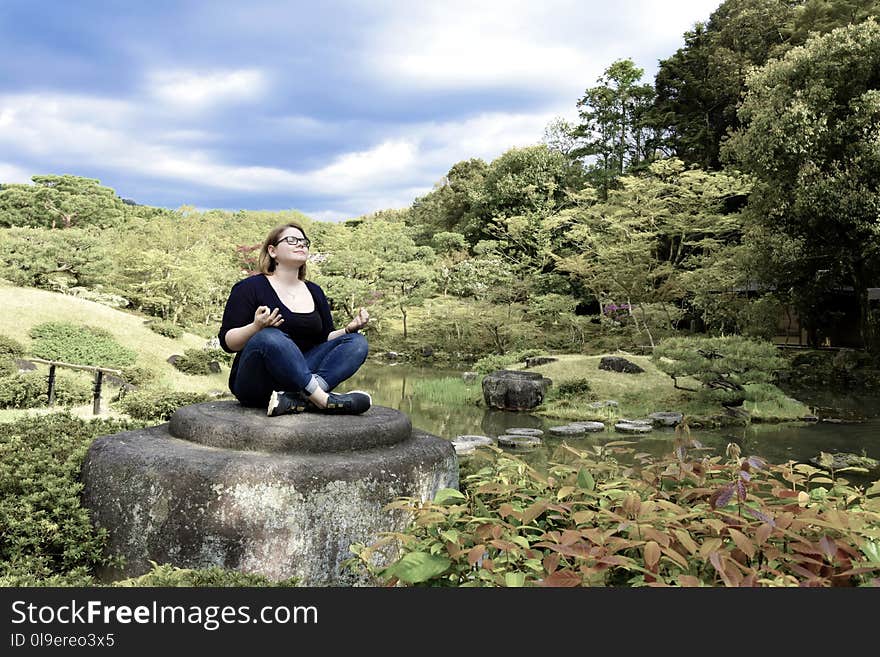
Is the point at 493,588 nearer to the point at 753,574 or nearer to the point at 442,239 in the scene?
the point at 753,574

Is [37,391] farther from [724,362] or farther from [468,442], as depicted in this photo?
[724,362]

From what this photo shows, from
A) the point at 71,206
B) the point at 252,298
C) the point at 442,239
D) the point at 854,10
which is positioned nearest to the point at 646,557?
the point at 252,298

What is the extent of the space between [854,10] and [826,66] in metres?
7.39

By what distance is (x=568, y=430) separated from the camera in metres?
9.85

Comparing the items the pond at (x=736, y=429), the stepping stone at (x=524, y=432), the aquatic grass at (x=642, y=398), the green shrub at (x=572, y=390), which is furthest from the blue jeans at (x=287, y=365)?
the green shrub at (x=572, y=390)

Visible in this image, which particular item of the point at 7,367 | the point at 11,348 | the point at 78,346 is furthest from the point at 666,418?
the point at 11,348

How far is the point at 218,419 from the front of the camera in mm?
3617

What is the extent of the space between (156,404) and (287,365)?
18.1ft

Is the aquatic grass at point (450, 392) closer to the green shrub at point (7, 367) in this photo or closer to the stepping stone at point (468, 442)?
the stepping stone at point (468, 442)

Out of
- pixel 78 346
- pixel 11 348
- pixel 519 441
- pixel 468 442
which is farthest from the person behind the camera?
pixel 78 346

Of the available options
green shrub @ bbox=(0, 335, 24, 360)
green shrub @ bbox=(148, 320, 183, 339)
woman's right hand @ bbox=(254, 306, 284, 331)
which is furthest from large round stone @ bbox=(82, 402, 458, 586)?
green shrub @ bbox=(148, 320, 183, 339)

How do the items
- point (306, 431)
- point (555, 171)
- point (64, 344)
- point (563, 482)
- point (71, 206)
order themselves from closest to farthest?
1. point (563, 482)
2. point (306, 431)
3. point (64, 344)
4. point (555, 171)
5. point (71, 206)

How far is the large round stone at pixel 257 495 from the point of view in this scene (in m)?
3.09

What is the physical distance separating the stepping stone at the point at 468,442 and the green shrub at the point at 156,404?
3.53 meters
